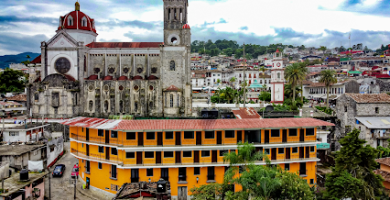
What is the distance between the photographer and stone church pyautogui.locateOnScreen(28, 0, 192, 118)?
5319 cm

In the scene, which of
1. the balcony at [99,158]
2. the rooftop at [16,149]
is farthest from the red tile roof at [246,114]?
the rooftop at [16,149]

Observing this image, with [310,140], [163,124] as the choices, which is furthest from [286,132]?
[163,124]

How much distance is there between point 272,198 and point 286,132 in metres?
8.98

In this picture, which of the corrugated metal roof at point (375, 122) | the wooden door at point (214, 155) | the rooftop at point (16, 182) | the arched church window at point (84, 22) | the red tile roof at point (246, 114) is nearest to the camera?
the rooftop at point (16, 182)

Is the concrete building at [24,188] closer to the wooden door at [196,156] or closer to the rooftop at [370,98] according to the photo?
the wooden door at [196,156]

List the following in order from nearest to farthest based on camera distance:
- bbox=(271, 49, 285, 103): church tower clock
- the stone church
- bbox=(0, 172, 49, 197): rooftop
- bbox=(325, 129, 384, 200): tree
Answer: bbox=(0, 172, 49, 197): rooftop < bbox=(325, 129, 384, 200): tree < the stone church < bbox=(271, 49, 285, 103): church tower clock

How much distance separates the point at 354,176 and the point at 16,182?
1017 inches

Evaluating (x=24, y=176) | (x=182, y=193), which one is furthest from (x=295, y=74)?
(x=24, y=176)

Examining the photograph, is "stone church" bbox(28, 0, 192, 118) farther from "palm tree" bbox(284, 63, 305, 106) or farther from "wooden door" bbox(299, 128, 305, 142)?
"wooden door" bbox(299, 128, 305, 142)

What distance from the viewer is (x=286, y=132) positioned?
95.2 feet

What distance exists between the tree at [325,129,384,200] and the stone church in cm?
3029

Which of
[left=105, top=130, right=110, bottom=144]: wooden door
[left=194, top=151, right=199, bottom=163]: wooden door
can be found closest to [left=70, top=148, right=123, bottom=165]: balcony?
[left=105, top=130, right=110, bottom=144]: wooden door

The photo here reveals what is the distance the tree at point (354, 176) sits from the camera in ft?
77.6

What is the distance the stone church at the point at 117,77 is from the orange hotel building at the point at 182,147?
962 inches
